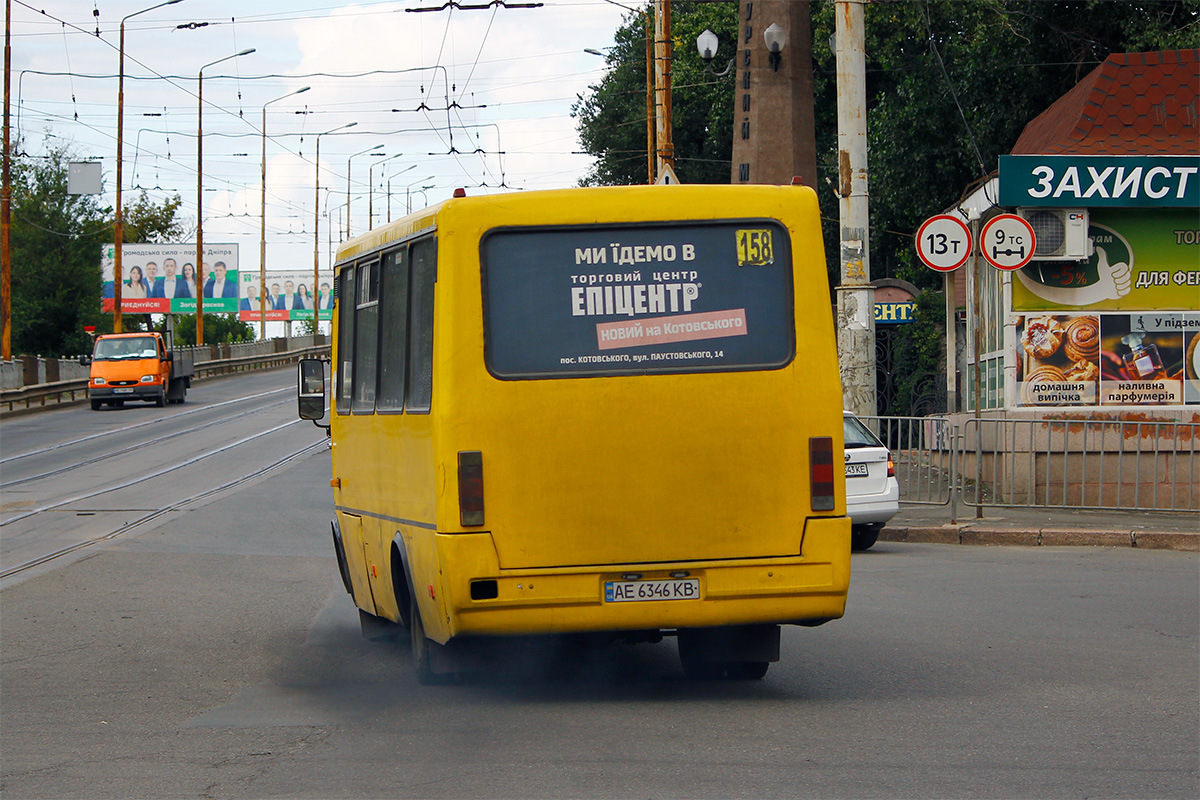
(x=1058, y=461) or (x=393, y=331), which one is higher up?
(x=393, y=331)

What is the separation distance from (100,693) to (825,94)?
39043mm

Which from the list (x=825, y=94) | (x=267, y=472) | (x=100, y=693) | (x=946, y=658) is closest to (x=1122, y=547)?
(x=946, y=658)

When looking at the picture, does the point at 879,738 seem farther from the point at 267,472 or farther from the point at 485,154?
the point at 485,154

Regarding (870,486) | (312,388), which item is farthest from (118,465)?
(312,388)

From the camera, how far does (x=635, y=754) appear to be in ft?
20.0

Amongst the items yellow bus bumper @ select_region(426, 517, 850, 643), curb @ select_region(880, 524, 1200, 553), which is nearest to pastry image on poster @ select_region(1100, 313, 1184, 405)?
curb @ select_region(880, 524, 1200, 553)

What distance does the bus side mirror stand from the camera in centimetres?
960

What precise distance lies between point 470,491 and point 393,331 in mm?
1486

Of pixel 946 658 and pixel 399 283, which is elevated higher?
pixel 399 283

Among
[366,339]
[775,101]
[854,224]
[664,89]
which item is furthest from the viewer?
[775,101]

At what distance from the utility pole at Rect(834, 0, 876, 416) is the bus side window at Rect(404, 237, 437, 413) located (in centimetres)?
991

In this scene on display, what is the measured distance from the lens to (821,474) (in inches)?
286

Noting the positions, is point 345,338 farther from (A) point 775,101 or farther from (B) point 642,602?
(A) point 775,101

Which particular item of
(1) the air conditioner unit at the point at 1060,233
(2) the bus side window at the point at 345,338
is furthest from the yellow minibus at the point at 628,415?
(1) the air conditioner unit at the point at 1060,233
